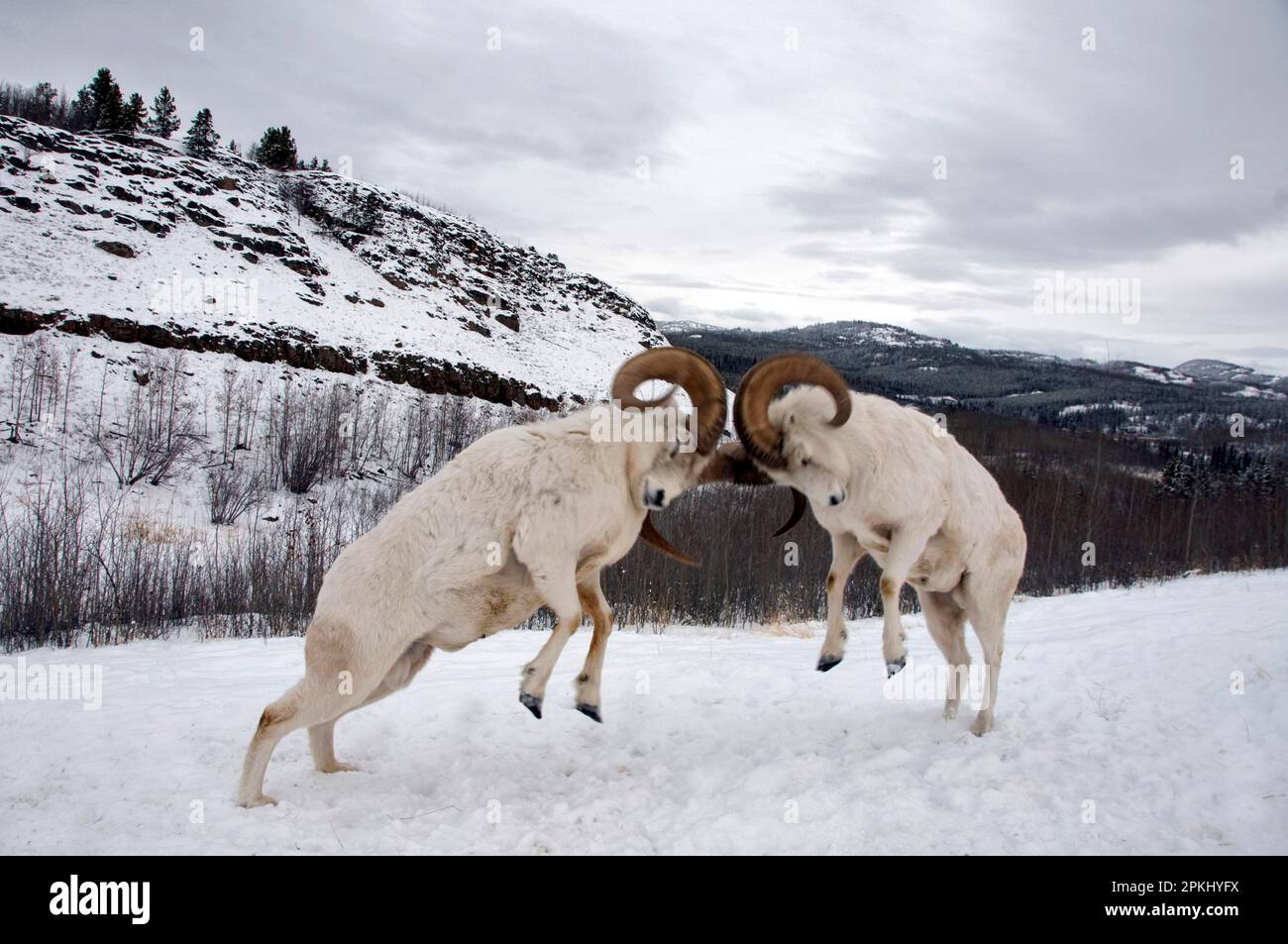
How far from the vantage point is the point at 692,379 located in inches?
224

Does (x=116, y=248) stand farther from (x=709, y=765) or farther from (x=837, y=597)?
(x=837, y=597)

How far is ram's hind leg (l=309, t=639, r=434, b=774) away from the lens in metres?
5.80

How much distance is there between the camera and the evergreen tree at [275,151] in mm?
67750

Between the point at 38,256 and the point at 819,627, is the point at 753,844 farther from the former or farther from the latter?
the point at 38,256

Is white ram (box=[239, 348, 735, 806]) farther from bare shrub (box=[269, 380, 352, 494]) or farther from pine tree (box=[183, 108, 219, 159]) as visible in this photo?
pine tree (box=[183, 108, 219, 159])

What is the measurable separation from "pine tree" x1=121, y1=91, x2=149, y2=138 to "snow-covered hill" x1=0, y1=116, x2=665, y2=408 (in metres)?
1.99

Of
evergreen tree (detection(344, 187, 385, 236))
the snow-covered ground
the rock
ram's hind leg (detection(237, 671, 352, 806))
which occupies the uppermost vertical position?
evergreen tree (detection(344, 187, 385, 236))

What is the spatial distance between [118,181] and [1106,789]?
194 ft

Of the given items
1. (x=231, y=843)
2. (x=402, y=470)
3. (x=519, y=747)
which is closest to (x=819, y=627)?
(x=519, y=747)

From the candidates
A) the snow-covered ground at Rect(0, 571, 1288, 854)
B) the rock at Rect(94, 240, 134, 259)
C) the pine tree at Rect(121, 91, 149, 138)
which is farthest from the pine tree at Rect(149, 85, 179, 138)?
the snow-covered ground at Rect(0, 571, 1288, 854)

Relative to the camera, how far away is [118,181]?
159 feet

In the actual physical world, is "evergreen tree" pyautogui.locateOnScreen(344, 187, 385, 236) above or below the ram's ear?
above

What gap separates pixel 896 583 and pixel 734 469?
4.69 feet

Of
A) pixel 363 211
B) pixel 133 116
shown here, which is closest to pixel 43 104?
pixel 133 116
